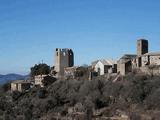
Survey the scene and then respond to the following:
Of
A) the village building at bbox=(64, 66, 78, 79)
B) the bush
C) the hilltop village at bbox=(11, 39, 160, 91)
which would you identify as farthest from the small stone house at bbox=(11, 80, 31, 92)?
the bush

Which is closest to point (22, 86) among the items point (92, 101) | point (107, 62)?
point (107, 62)

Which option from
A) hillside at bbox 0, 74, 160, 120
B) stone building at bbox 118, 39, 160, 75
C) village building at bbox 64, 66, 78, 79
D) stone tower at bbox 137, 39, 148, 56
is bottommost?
hillside at bbox 0, 74, 160, 120

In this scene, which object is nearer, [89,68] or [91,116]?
[91,116]

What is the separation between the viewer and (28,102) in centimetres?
5059

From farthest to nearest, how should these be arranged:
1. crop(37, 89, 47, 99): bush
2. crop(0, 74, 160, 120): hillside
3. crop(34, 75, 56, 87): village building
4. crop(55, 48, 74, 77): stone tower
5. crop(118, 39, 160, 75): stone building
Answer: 1. crop(55, 48, 74, 77): stone tower
2. crop(34, 75, 56, 87): village building
3. crop(37, 89, 47, 99): bush
4. crop(118, 39, 160, 75): stone building
5. crop(0, 74, 160, 120): hillside

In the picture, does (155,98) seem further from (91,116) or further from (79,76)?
(79,76)

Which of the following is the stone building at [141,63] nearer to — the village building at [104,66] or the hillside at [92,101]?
the hillside at [92,101]

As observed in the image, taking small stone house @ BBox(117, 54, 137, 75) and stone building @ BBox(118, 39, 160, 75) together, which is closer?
stone building @ BBox(118, 39, 160, 75)

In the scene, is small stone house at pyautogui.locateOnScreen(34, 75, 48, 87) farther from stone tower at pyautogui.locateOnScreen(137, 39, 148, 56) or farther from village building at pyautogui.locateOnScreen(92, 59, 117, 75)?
stone tower at pyautogui.locateOnScreen(137, 39, 148, 56)

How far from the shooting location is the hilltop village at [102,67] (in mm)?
49125

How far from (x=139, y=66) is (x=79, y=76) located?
11.7m

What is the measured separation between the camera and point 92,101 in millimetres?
44750

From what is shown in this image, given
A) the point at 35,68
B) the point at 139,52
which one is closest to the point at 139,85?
the point at 139,52

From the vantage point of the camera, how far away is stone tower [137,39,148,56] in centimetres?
5400
